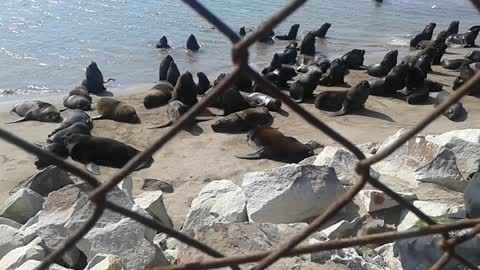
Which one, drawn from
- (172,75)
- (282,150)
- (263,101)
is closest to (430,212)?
(282,150)

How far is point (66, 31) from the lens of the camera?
596 inches

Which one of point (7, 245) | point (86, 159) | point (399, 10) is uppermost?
point (7, 245)

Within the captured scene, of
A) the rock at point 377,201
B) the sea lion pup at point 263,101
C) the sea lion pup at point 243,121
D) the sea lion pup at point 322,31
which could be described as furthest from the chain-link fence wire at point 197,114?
the sea lion pup at point 322,31

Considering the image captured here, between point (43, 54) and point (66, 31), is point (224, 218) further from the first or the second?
point (66, 31)

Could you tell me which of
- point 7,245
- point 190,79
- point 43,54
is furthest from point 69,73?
point 7,245

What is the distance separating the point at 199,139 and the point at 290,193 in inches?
140

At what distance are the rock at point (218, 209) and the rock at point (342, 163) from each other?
41.9 inches

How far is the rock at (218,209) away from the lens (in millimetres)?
4219

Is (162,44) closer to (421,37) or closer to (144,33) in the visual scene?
(144,33)

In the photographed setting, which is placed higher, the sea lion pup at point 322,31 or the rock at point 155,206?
the rock at point 155,206

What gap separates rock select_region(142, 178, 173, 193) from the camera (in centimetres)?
602

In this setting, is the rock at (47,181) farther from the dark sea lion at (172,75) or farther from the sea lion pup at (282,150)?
the dark sea lion at (172,75)

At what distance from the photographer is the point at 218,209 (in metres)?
4.30

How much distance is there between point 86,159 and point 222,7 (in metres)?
13.3
